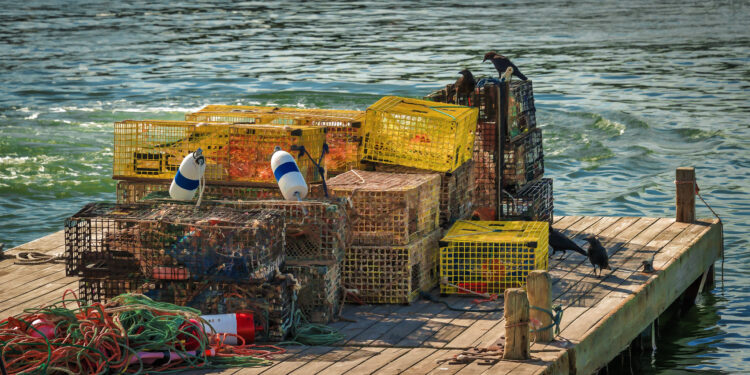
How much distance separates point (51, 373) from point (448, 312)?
3.08m

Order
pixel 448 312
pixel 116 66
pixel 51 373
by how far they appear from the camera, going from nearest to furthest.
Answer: pixel 51 373
pixel 448 312
pixel 116 66

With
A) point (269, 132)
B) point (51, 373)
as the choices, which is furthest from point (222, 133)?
point (51, 373)

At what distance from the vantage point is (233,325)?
7.49m

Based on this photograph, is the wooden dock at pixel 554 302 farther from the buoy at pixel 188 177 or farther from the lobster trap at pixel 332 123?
the lobster trap at pixel 332 123

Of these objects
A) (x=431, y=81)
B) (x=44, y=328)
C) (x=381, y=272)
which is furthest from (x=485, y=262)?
(x=431, y=81)

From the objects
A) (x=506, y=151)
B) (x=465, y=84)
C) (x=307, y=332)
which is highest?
(x=465, y=84)

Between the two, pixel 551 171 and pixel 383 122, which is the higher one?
pixel 383 122

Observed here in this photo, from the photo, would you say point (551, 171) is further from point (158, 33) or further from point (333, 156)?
point (158, 33)

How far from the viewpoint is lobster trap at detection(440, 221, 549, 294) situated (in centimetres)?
889

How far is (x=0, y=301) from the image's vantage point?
882 centimetres

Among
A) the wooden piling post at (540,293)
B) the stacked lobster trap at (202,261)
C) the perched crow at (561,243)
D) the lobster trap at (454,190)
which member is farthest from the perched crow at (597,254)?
the stacked lobster trap at (202,261)

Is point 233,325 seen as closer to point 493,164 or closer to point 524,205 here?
point 493,164

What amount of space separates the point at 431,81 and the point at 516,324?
69.5ft

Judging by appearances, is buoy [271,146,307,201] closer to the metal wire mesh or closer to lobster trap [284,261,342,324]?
lobster trap [284,261,342,324]
